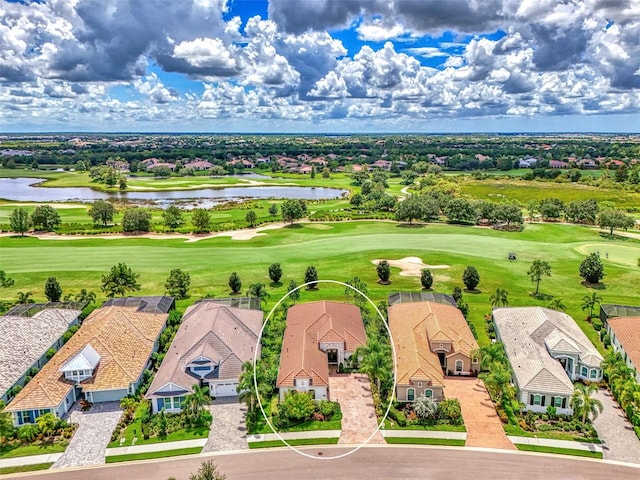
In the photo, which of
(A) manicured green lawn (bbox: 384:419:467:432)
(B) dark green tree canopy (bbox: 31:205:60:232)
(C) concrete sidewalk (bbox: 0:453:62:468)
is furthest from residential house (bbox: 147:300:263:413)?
(B) dark green tree canopy (bbox: 31:205:60:232)

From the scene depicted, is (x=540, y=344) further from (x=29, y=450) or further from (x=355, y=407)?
(x=29, y=450)

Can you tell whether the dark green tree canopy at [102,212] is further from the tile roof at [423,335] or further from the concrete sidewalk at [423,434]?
the concrete sidewalk at [423,434]

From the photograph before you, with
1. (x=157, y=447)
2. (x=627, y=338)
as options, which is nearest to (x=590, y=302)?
(x=627, y=338)

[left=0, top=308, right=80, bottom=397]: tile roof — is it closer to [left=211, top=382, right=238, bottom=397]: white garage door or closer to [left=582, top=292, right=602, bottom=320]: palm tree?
[left=211, top=382, right=238, bottom=397]: white garage door

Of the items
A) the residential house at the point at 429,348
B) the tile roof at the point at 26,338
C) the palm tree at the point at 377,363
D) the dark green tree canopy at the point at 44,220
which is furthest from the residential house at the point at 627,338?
the dark green tree canopy at the point at 44,220

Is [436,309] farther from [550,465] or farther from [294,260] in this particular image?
[294,260]
